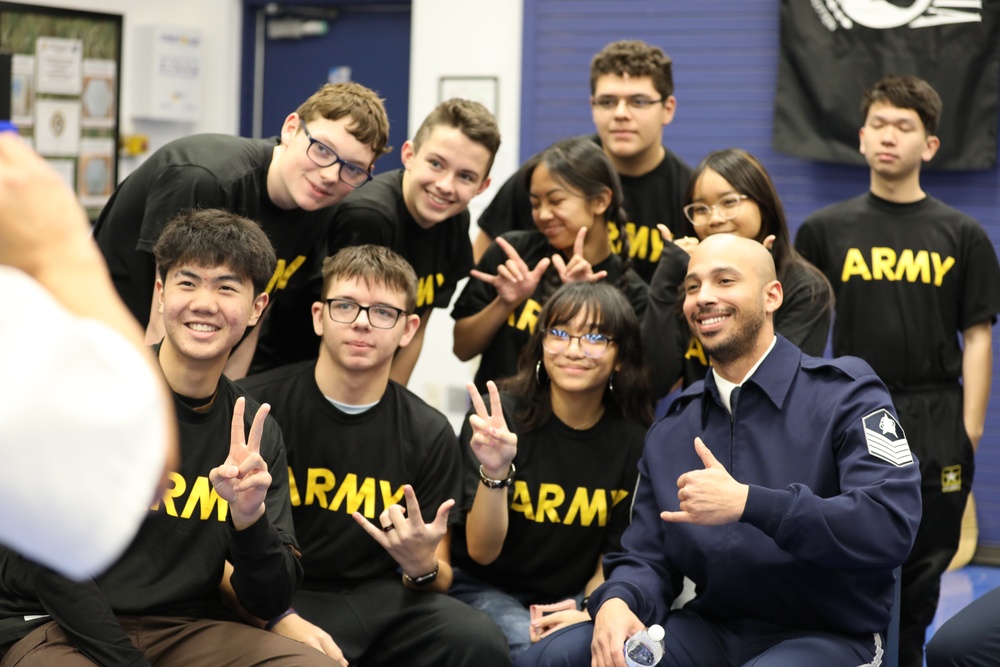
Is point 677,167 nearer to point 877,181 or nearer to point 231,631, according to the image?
point 877,181

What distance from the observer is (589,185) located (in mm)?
3582

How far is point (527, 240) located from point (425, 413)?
0.86 meters

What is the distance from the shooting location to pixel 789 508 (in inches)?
96.9

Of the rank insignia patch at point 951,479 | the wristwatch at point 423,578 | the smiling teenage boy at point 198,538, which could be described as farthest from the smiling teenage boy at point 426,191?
the rank insignia patch at point 951,479

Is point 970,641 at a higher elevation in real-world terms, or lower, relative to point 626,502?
lower

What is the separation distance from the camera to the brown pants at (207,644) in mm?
2527

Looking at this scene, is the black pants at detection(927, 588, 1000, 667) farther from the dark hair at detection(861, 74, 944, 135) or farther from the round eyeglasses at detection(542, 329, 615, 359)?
the dark hair at detection(861, 74, 944, 135)

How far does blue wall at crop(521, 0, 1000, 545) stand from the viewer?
541 centimetres

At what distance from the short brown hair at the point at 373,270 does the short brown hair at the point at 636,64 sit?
4.27 ft

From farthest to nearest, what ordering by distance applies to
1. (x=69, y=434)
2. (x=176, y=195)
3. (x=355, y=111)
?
1. (x=355, y=111)
2. (x=176, y=195)
3. (x=69, y=434)

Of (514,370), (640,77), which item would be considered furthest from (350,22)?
(514,370)

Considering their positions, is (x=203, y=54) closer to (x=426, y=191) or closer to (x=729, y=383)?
(x=426, y=191)

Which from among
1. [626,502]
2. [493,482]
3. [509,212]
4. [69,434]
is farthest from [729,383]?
[69,434]

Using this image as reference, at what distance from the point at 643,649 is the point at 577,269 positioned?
48.6 inches
